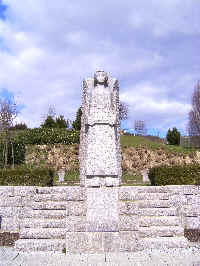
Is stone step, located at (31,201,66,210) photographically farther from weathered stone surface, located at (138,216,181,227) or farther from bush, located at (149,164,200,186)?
bush, located at (149,164,200,186)

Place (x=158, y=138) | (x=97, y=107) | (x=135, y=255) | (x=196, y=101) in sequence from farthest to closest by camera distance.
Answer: (x=158, y=138) < (x=196, y=101) < (x=97, y=107) < (x=135, y=255)

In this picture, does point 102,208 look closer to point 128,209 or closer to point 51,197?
point 128,209

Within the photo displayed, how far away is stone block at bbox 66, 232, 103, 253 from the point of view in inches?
215

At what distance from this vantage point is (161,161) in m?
26.9

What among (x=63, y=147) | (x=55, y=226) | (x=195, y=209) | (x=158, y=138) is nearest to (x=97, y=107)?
(x=55, y=226)

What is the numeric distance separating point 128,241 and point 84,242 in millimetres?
865

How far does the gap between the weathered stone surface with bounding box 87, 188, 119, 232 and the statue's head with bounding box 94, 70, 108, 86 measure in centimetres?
254

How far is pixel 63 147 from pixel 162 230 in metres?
20.1

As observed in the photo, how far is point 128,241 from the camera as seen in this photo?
5.56 metres

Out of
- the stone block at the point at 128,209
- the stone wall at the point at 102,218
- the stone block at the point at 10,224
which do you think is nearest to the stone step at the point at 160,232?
the stone wall at the point at 102,218

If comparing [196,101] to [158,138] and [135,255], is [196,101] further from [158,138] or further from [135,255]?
[135,255]

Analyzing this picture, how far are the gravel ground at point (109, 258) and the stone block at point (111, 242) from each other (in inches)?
5.4

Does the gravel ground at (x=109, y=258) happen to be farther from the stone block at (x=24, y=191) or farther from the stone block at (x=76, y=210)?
the stone block at (x=24, y=191)

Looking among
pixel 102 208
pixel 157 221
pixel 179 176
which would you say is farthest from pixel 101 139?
pixel 179 176
